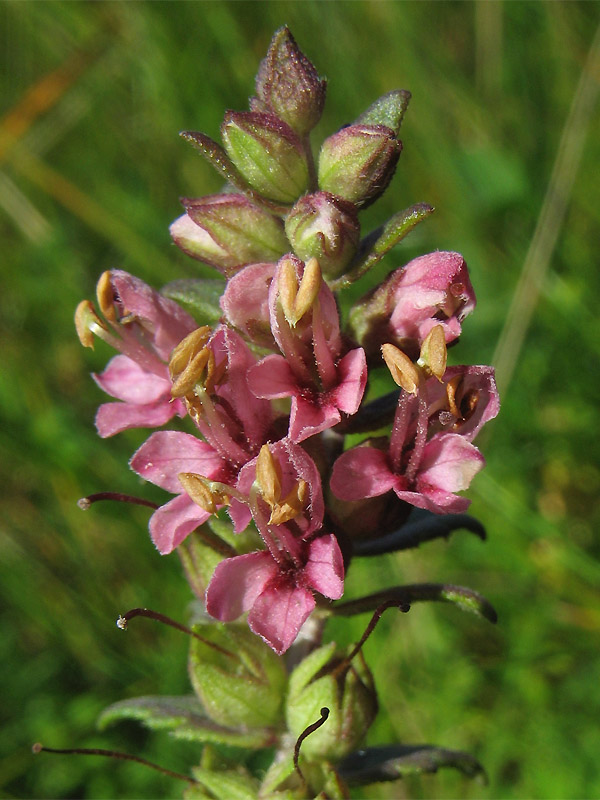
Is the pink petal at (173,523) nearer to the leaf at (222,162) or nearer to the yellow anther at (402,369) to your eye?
the yellow anther at (402,369)

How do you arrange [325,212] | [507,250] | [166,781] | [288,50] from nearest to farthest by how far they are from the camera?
1. [325,212]
2. [288,50]
3. [166,781]
4. [507,250]

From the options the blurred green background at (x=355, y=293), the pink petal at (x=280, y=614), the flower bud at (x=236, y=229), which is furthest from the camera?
the blurred green background at (x=355, y=293)

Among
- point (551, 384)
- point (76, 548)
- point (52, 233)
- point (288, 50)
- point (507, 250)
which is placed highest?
point (288, 50)

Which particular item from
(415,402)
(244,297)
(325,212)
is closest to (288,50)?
(325,212)

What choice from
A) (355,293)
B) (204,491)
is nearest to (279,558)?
(204,491)

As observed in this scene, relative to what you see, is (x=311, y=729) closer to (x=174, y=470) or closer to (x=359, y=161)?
(x=174, y=470)

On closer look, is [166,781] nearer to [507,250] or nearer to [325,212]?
[325,212]

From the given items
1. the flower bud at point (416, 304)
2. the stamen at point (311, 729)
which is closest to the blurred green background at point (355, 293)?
the stamen at point (311, 729)
